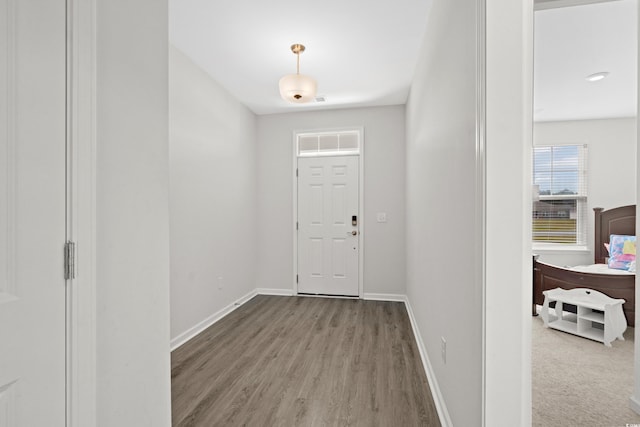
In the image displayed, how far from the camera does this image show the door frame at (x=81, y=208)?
93 cm

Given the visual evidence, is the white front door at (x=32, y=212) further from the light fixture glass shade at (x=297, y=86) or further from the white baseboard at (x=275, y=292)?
the white baseboard at (x=275, y=292)

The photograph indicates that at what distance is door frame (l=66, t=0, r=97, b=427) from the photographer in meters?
0.93

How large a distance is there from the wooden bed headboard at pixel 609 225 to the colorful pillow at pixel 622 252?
289 mm

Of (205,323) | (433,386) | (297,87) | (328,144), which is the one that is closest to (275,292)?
(205,323)

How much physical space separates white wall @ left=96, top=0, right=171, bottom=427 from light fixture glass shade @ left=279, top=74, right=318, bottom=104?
1.42 metres

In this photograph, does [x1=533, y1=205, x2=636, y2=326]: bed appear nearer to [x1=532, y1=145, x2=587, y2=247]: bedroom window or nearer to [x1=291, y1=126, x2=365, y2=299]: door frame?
[x1=532, y1=145, x2=587, y2=247]: bedroom window

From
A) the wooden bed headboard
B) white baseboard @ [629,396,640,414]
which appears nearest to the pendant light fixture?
white baseboard @ [629,396,640,414]

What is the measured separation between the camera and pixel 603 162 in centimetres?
493

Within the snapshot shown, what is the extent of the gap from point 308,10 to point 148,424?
104 inches

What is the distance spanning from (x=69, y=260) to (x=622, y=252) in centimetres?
551

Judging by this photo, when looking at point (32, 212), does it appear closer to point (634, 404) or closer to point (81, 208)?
point (81, 208)

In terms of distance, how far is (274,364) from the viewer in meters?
2.51

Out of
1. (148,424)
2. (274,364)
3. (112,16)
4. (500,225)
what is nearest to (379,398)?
(274,364)

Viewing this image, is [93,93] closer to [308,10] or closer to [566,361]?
[308,10]
